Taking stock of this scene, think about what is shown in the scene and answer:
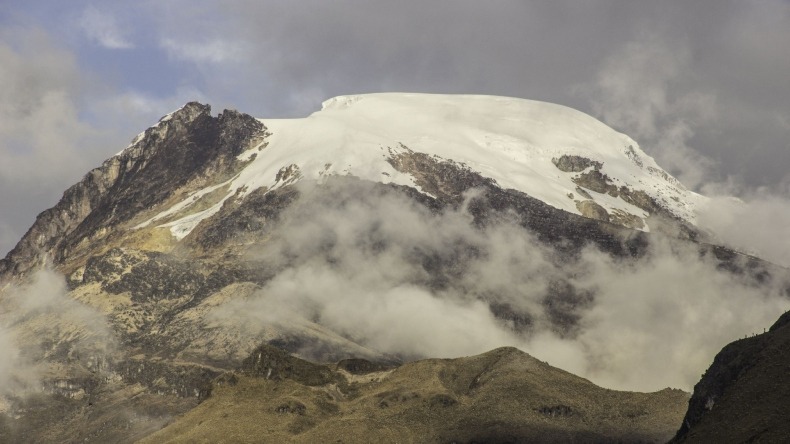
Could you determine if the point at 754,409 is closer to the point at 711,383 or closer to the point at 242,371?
the point at 711,383

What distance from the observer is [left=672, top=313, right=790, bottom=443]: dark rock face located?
10031cm

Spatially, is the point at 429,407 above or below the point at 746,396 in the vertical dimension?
below

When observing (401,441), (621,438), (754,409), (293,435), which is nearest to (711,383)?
(754,409)

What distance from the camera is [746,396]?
108m

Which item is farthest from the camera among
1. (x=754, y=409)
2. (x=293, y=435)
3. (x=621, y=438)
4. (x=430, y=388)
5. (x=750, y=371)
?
(x=430, y=388)

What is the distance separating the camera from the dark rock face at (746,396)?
10031 centimetres

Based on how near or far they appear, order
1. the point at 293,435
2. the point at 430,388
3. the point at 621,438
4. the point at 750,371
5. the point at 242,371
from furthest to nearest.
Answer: the point at 242,371
the point at 430,388
the point at 293,435
the point at 621,438
the point at 750,371

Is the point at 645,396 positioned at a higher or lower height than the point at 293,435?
higher

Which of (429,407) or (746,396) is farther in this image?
(429,407)

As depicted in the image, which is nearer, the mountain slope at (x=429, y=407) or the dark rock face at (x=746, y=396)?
the dark rock face at (x=746, y=396)

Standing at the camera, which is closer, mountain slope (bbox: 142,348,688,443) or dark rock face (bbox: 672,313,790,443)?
dark rock face (bbox: 672,313,790,443)

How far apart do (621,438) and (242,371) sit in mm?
73702

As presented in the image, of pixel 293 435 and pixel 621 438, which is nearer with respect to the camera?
pixel 621 438

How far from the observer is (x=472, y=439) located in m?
152
